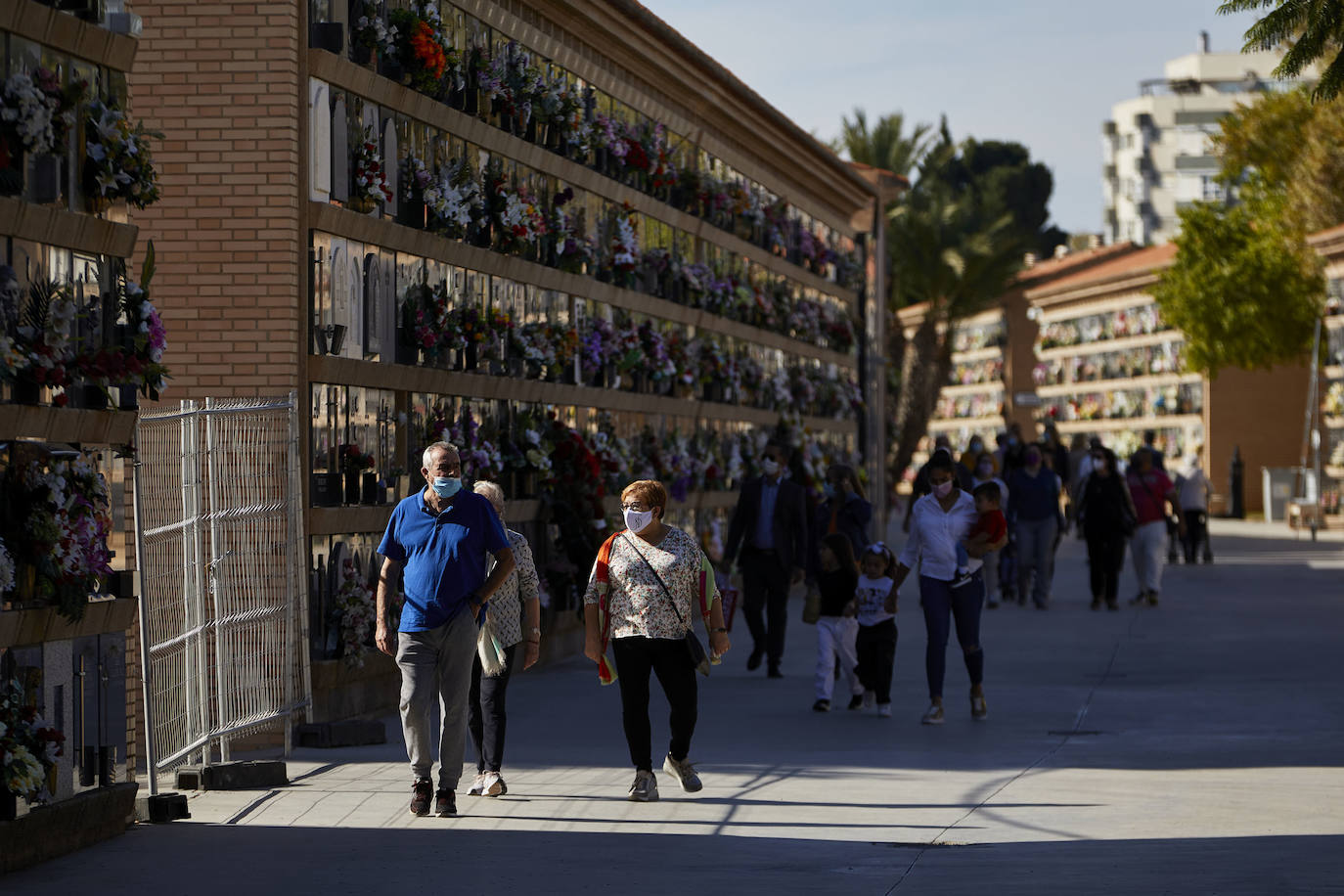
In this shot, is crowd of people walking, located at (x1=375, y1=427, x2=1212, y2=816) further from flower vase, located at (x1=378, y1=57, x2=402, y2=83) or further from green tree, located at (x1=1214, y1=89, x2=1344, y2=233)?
green tree, located at (x1=1214, y1=89, x2=1344, y2=233)

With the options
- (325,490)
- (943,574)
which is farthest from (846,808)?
(325,490)

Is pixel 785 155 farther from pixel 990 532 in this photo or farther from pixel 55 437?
pixel 55 437

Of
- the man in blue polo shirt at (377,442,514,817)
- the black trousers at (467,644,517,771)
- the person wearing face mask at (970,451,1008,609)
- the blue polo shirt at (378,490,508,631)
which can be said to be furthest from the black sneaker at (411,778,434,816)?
the person wearing face mask at (970,451,1008,609)

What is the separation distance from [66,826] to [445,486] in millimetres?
2443

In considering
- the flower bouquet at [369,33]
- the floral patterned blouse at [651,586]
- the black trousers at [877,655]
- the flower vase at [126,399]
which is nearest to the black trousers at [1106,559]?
the black trousers at [877,655]

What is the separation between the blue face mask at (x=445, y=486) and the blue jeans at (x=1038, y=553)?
1771 centimetres

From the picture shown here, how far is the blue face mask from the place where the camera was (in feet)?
37.9

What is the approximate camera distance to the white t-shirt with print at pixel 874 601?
55.5 feet

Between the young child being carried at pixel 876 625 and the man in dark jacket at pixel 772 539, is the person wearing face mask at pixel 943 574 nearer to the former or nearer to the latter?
the young child being carried at pixel 876 625

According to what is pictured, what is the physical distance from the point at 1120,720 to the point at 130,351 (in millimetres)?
8055

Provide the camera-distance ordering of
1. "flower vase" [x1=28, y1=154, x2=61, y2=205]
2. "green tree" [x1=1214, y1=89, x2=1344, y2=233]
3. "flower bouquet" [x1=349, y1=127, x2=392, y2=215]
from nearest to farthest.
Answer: "flower vase" [x1=28, y1=154, x2=61, y2=205]
"flower bouquet" [x1=349, y1=127, x2=392, y2=215]
"green tree" [x1=1214, y1=89, x2=1344, y2=233]

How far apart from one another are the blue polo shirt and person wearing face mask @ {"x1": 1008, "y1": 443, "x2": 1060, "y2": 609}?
56.4 feet

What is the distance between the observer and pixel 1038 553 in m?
28.7

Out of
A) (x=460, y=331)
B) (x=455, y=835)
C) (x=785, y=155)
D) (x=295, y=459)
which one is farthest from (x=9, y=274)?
(x=785, y=155)
